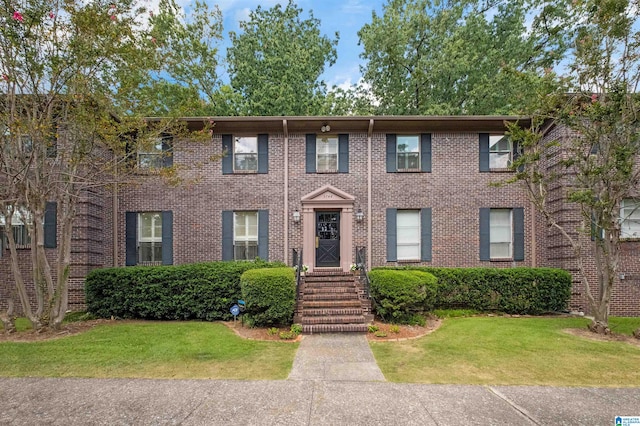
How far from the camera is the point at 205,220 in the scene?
10289 mm

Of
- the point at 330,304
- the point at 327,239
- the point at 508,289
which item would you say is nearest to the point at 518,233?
the point at 508,289

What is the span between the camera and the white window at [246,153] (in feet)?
34.4

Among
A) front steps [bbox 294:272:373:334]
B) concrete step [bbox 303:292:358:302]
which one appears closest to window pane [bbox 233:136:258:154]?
front steps [bbox 294:272:373:334]

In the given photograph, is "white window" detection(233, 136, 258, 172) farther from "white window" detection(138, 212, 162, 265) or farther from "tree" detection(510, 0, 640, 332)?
"tree" detection(510, 0, 640, 332)

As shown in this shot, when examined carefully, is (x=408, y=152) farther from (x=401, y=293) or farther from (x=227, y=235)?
(x=227, y=235)

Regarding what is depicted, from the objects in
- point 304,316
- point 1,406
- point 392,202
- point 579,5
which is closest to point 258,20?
point 392,202

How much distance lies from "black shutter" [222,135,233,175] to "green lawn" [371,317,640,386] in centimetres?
699

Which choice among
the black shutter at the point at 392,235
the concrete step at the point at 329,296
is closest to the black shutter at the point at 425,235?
the black shutter at the point at 392,235

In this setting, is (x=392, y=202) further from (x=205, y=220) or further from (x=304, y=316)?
(x=205, y=220)

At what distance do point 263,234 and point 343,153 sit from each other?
12.4 feet

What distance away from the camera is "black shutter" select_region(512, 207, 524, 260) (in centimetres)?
1016

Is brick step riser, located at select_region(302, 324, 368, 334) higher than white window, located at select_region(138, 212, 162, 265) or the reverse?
the reverse

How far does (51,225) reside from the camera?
9.56 m

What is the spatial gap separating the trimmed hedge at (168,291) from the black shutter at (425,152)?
6.43 meters
